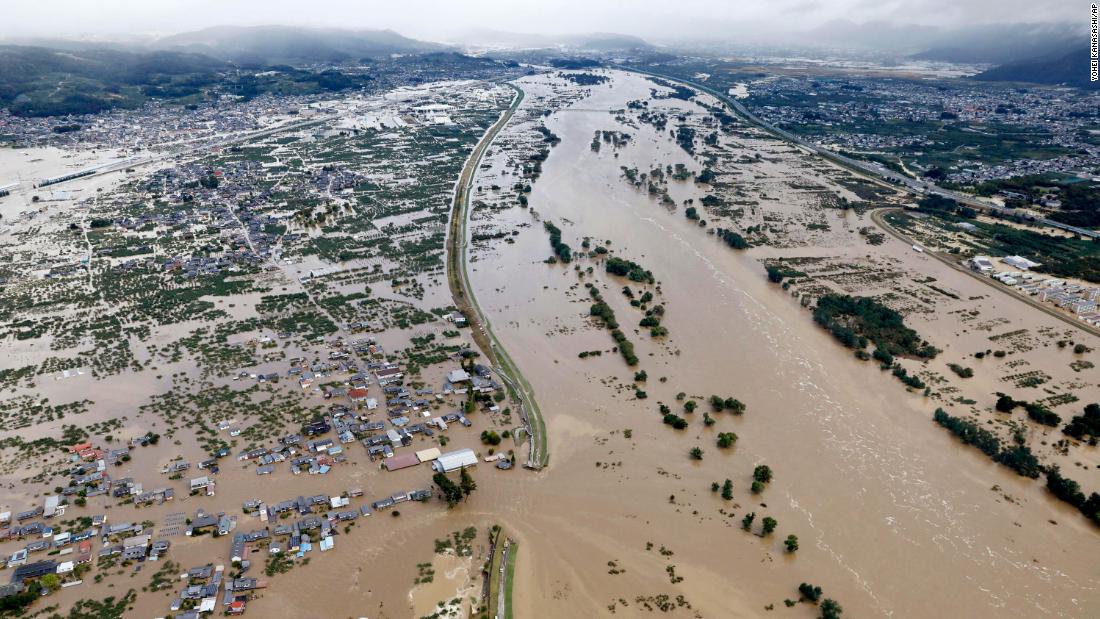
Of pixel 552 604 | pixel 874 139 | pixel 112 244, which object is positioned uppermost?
pixel 874 139

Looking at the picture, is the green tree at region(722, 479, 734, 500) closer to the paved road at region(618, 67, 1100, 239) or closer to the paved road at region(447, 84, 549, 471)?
the paved road at region(447, 84, 549, 471)

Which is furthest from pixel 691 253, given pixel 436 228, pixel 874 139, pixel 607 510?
pixel 874 139

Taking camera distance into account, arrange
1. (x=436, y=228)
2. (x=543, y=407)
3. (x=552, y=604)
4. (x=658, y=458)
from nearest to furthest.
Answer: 1. (x=552, y=604)
2. (x=658, y=458)
3. (x=543, y=407)
4. (x=436, y=228)

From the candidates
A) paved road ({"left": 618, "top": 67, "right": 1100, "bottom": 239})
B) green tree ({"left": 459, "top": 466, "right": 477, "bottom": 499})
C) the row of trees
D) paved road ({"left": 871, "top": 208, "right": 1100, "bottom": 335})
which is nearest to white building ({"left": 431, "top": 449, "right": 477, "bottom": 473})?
green tree ({"left": 459, "top": 466, "right": 477, "bottom": 499})

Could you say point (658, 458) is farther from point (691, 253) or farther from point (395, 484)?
point (691, 253)

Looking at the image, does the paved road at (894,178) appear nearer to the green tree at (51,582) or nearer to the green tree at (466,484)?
the green tree at (466,484)

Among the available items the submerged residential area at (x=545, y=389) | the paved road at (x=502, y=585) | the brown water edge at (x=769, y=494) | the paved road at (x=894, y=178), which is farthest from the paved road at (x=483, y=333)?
the paved road at (x=894, y=178)
